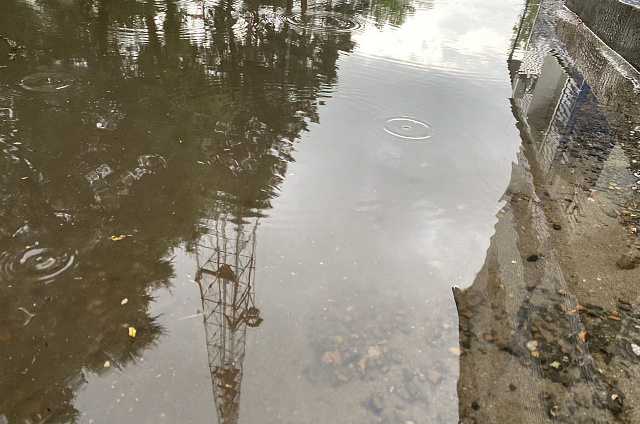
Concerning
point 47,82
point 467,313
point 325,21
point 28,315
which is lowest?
point 28,315

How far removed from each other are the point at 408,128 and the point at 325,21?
19.9 feet

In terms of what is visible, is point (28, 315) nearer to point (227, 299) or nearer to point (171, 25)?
point (227, 299)

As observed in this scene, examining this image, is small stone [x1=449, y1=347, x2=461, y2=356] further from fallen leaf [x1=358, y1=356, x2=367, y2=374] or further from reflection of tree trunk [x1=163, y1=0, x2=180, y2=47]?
reflection of tree trunk [x1=163, y1=0, x2=180, y2=47]

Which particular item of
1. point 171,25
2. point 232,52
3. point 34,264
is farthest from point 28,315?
point 171,25

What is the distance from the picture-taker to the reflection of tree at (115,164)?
298 centimetres

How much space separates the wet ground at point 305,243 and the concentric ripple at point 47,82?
52 mm

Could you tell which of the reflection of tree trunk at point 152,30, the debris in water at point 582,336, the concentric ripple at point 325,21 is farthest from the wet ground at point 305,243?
the concentric ripple at point 325,21

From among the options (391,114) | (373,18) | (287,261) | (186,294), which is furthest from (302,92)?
(373,18)

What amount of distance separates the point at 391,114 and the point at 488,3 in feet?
39.6

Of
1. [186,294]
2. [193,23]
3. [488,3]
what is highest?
[488,3]

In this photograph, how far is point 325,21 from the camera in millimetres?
10789

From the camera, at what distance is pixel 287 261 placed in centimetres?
369

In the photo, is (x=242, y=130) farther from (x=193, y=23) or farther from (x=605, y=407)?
(x=193, y=23)

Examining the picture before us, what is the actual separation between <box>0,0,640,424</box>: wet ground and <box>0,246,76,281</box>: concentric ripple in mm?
16
